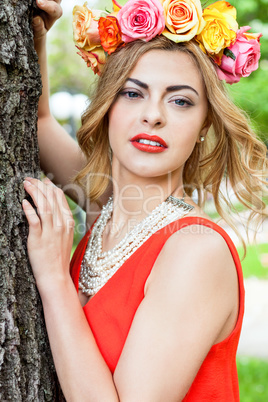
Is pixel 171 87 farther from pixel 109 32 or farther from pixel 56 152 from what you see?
pixel 56 152

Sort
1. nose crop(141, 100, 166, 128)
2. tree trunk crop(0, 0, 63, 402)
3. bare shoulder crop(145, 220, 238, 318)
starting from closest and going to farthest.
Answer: tree trunk crop(0, 0, 63, 402) < bare shoulder crop(145, 220, 238, 318) < nose crop(141, 100, 166, 128)

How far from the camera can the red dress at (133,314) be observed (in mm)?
2184

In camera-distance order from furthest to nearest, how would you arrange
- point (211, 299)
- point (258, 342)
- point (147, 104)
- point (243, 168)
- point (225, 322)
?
point (258, 342)
point (243, 168)
point (147, 104)
point (225, 322)
point (211, 299)

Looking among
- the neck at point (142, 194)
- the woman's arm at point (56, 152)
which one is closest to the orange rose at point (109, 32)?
the woman's arm at point (56, 152)

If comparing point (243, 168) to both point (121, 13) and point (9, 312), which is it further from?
point (9, 312)

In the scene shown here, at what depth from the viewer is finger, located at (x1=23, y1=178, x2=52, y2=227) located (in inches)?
82.7

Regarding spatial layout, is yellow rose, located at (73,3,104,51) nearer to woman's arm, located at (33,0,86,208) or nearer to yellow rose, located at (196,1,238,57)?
woman's arm, located at (33,0,86,208)

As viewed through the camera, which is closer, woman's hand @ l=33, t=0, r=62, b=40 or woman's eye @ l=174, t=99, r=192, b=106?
woman's hand @ l=33, t=0, r=62, b=40

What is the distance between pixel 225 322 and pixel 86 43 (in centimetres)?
145

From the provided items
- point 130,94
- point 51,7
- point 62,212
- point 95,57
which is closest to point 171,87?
point 130,94

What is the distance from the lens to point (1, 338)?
6.23 feet

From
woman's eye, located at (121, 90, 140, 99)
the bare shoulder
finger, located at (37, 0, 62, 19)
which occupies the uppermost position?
finger, located at (37, 0, 62, 19)

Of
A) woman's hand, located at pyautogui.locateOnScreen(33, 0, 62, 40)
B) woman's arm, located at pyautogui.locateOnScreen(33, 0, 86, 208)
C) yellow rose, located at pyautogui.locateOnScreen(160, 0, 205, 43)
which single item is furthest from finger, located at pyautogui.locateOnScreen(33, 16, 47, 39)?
yellow rose, located at pyautogui.locateOnScreen(160, 0, 205, 43)

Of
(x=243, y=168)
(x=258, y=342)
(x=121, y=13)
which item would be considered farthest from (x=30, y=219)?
(x=258, y=342)
